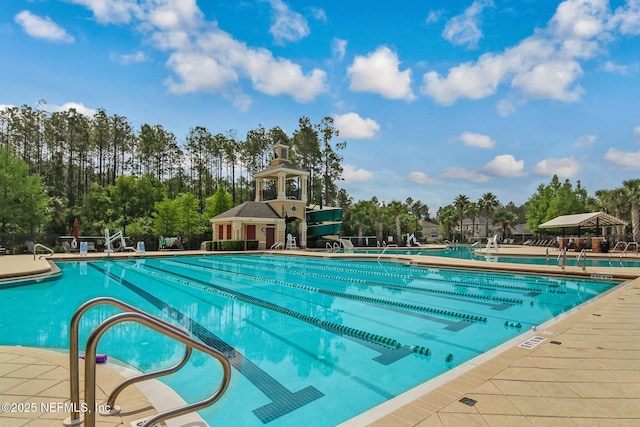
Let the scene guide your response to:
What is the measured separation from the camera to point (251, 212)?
2806cm

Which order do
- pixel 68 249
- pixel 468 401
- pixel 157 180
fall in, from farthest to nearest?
pixel 157 180, pixel 68 249, pixel 468 401

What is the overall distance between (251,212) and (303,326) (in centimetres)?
2223

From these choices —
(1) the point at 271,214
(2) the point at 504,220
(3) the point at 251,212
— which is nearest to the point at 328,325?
(3) the point at 251,212

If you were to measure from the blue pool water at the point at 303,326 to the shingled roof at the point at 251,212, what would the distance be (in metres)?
14.6

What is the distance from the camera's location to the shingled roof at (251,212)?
89.8 feet

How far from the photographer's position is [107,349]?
5.17 meters

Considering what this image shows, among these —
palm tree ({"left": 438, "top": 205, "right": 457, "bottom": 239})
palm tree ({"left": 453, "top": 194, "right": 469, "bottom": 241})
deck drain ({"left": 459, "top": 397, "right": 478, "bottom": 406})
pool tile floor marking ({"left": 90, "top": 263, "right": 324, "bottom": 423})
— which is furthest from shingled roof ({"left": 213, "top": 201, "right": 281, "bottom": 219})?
palm tree ({"left": 438, "top": 205, "right": 457, "bottom": 239})

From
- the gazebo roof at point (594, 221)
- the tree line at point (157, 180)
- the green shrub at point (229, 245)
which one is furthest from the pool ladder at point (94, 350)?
the gazebo roof at point (594, 221)

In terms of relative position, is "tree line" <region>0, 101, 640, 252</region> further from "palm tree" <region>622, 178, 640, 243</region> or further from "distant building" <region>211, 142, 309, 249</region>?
"distant building" <region>211, 142, 309, 249</region>

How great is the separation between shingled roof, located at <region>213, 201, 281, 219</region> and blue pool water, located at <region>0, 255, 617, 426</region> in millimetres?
14616

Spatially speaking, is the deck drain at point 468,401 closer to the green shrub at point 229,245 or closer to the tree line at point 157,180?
the green shrub at point 229,245

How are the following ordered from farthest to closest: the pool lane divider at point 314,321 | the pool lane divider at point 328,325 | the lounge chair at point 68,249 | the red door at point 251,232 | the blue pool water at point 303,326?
the red door at point 251,232 < the lounge chair at point 68,249 < the pool lane divider at point 314,321 < the pool lane divider at point 328,325 < the blue pool water at point 303,326

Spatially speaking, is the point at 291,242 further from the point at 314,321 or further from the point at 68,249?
the point at 314,321

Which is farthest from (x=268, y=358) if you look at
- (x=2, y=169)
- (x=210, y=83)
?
(x=2, y=169)
